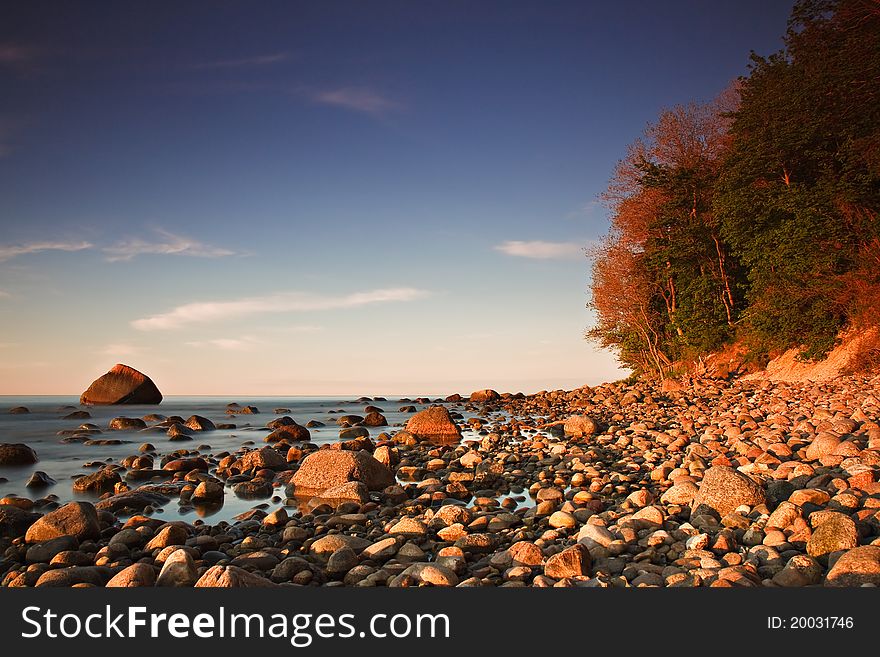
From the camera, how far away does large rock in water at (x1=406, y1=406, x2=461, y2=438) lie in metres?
16.5

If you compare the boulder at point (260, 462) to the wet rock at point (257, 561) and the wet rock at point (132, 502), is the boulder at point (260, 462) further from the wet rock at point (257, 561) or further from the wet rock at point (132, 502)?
the wet rock at point (257, 561)

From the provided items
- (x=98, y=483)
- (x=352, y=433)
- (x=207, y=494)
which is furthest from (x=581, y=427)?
(x=98, y=483)

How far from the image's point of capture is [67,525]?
629cm

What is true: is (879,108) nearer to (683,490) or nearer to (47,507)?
(683,490)

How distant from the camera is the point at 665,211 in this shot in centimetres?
2650

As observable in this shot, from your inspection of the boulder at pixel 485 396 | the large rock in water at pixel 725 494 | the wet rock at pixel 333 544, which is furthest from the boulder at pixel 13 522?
the boulder at pixel 485 396

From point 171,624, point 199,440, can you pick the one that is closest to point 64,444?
point 199,440

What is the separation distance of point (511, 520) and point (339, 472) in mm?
3437

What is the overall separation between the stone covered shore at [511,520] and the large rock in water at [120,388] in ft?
110

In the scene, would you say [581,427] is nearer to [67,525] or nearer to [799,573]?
[799,573]

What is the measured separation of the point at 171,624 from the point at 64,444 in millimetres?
16422

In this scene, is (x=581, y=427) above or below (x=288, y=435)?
above

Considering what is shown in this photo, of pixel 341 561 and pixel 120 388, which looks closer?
pixel 341 561

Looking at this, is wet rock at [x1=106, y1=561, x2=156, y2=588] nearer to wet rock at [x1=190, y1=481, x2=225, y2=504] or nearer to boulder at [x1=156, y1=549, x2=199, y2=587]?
boulder at [x1=156, y1=549, x2=199, y2=587]
